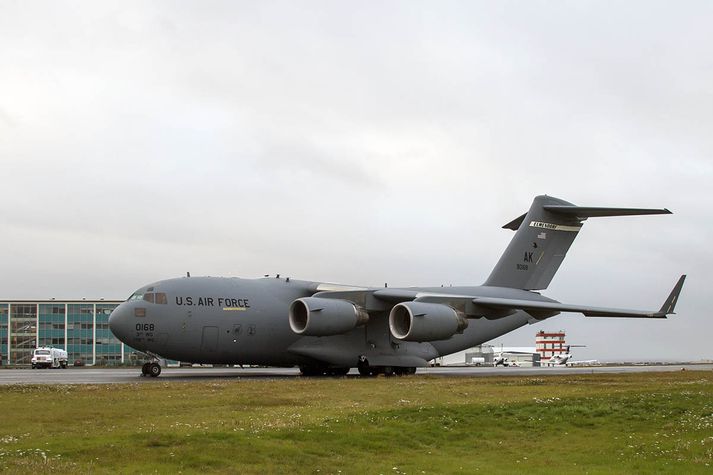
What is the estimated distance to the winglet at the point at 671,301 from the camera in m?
27.5

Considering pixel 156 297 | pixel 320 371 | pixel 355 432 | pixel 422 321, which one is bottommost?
pixel 320 371

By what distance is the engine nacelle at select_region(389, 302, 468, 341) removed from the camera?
26844 mm

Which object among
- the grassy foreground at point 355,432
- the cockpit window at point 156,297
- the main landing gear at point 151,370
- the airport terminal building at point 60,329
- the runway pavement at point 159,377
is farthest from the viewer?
the airport terminal building at point 60,329

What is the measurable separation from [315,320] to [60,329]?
2402 inches

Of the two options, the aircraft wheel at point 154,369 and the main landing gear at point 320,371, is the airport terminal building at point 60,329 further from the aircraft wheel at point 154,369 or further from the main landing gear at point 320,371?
the aircraft wheel at point 154,369

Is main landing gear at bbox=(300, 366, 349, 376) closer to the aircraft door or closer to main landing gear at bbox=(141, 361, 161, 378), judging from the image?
the aircraft door

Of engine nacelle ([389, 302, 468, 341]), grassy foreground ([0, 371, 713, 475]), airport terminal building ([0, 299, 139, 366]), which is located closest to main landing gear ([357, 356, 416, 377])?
engine nacelle ([389, 302, 468, 341])

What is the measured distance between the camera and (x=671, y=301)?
27.8 meters

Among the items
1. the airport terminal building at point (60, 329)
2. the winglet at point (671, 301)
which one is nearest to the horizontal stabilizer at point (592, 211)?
the winglet at point (671, 301)

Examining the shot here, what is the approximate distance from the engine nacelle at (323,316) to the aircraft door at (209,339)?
245 centimetres

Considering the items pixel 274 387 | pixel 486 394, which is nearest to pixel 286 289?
pixel 274 387

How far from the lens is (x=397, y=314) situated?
27594 mm

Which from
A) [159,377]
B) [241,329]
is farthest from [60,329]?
[241,329]

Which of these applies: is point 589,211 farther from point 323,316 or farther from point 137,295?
point 137,295
